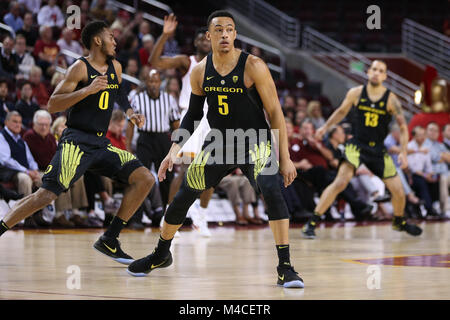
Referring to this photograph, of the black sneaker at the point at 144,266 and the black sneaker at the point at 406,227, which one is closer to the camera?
the black sneaker at the point at 144,266

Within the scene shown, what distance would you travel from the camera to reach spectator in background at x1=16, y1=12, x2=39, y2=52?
510 inches

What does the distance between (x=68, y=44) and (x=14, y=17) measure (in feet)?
3.17

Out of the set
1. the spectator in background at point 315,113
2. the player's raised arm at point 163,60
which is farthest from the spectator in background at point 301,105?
the player's raised arm at point 163,60

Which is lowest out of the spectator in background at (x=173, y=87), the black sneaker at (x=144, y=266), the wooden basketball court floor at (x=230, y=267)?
the wooden basketball court floor at (x=230, y=267)

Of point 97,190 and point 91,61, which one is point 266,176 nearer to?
point 91,61

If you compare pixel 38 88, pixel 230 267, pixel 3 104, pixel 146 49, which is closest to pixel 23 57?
pixel 38 88

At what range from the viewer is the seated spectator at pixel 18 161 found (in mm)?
9555

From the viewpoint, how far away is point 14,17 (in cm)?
1332

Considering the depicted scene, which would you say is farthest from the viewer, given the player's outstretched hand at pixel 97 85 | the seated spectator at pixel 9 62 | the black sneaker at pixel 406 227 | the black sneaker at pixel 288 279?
the seated spectator at pixel 9 62

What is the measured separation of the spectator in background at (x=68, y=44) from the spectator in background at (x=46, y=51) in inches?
16.1

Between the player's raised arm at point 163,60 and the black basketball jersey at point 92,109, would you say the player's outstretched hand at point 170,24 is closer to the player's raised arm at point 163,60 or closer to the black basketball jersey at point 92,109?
the player's raised arm at point 163,60

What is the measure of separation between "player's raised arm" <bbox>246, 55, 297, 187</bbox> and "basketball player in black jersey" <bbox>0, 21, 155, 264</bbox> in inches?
51.5

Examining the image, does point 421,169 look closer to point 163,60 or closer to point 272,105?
point 163,60

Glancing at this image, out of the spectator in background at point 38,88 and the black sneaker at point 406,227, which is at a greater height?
the spectator in background at point 38,88
